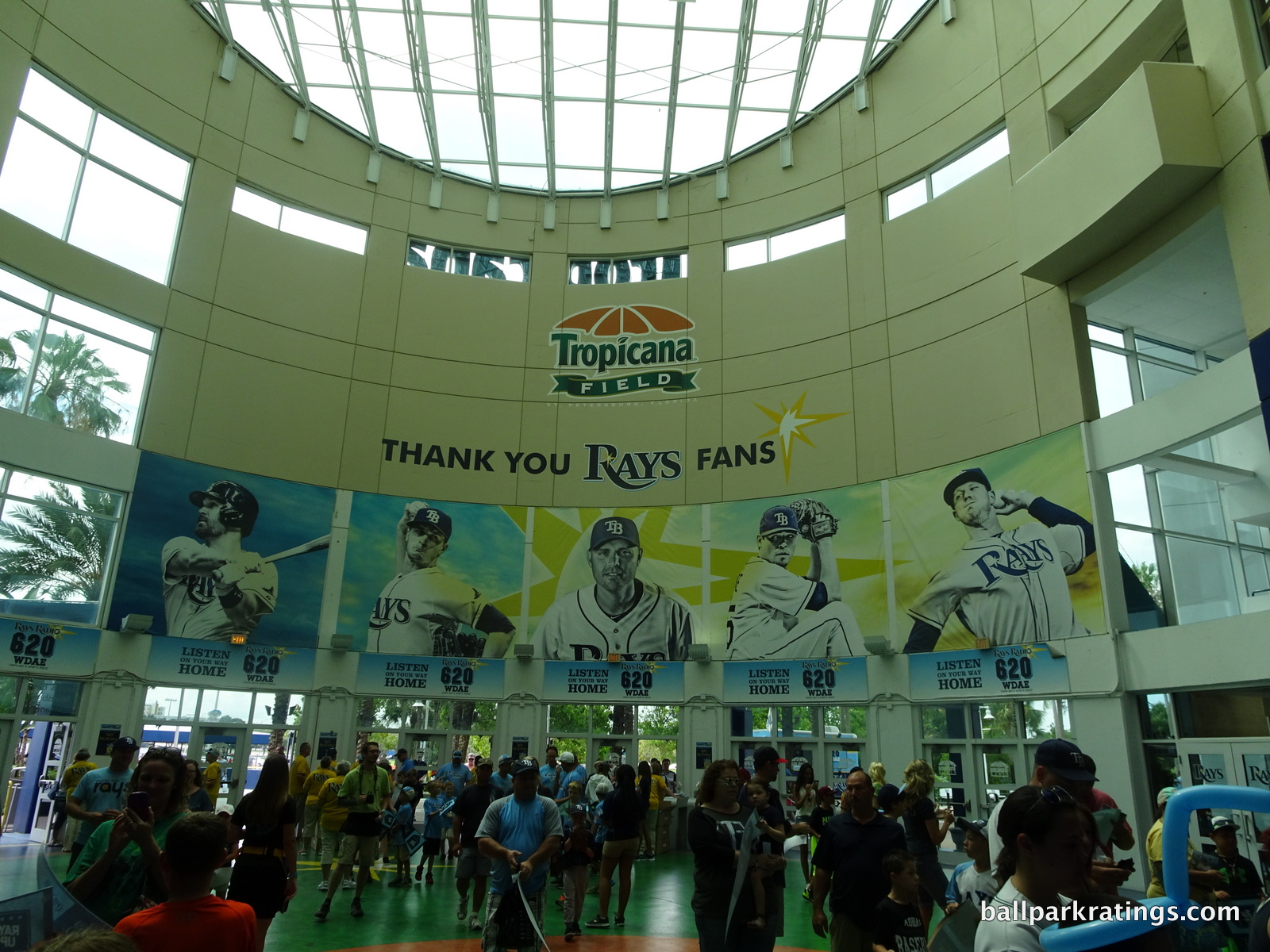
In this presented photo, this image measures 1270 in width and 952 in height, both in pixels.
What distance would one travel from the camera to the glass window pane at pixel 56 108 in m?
15.3

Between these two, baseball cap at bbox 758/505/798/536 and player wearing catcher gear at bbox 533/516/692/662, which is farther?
player wearing catcher gear at bbox 533/516/692/662

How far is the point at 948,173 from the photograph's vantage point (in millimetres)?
17125

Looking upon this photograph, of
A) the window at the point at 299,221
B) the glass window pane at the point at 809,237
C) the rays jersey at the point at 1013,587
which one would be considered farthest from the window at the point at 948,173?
the window at the point at 299,221

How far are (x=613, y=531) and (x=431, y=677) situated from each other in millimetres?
4987

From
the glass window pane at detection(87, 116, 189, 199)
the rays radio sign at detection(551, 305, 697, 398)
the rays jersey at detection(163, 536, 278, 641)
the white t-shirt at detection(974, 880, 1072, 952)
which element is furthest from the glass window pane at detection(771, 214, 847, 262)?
the white t-shirt at detection(974, 880, 1072, 952)

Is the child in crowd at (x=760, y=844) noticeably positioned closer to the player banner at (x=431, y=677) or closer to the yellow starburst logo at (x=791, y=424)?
the yellow starburst logo at (x=791, y=424)

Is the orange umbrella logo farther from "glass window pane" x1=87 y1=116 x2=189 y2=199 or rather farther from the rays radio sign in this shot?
"glass window pane" x1=87 y1=116 x2=189 y2=199

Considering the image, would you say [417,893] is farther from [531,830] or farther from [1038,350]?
[1038,350]

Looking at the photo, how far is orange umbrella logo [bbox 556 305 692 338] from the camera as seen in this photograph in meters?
20.0

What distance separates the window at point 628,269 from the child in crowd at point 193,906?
18.9 m

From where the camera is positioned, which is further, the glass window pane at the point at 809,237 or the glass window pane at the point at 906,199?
the glass window pane at the point at 809,237

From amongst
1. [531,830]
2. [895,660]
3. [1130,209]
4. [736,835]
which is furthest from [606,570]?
[736,835]

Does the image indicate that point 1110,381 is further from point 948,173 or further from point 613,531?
point 613,531

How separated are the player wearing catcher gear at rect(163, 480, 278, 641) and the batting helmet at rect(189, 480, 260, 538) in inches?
0.6
